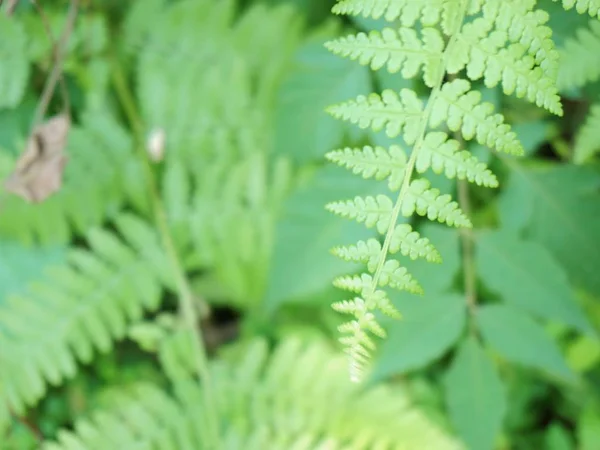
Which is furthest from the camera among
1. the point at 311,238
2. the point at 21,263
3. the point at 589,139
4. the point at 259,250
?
the point at 259,250

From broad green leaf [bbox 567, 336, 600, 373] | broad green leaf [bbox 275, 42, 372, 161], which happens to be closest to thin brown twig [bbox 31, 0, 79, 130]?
broad green leaf [bbox 275, 42, 372, 161]

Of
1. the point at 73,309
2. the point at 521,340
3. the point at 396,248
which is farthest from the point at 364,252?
the point at 73,309

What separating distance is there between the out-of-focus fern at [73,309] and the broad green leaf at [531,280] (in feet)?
3.24

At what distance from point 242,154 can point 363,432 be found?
0.97 m

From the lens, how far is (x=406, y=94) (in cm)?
94

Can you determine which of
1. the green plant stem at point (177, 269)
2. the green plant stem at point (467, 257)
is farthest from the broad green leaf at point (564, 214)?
the green plant stem at point (177, 269)

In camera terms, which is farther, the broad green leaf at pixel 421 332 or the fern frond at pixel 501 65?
the broad green leaf at pixel 421 332

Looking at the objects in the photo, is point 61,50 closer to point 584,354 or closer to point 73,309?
point 73,309

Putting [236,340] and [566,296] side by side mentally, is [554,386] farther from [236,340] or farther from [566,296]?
[236,340]

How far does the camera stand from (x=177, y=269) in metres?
1.83

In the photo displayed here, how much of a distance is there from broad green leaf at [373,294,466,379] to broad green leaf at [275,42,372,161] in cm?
49

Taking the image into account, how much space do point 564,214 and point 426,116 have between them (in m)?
0.75

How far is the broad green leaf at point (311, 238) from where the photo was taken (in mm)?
1506

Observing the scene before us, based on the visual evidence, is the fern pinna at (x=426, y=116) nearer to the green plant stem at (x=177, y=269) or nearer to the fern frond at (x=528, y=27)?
the fern frond at (x=528, y=27)
